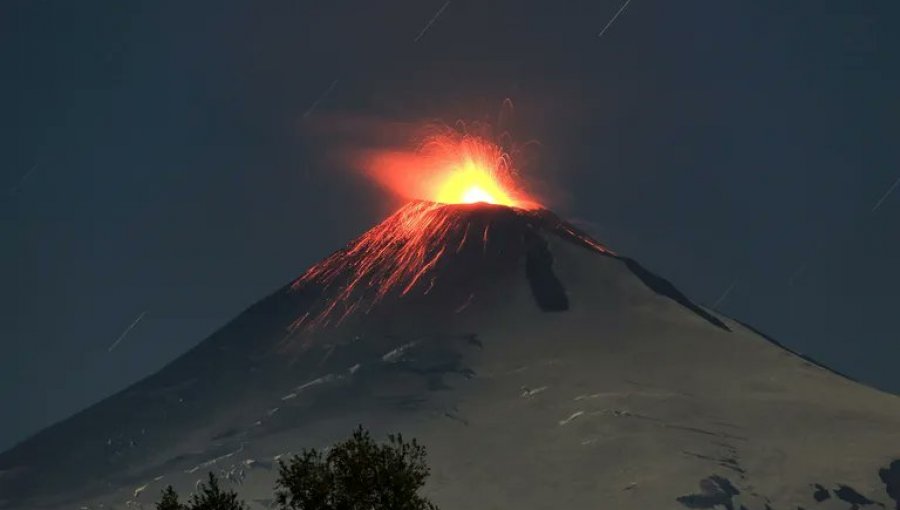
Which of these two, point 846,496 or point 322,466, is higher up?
point 846,496

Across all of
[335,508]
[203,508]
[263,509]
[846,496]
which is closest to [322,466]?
[335,508]

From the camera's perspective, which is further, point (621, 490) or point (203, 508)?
point (621, 490)

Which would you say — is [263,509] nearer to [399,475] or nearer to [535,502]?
[535,502]

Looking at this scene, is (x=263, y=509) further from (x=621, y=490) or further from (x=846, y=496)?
(x=846, y=496)

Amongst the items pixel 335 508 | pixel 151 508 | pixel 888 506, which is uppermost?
pixel 151 508

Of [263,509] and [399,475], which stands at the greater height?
[263,509]

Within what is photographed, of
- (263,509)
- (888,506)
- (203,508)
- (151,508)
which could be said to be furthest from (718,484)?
(203,508)
